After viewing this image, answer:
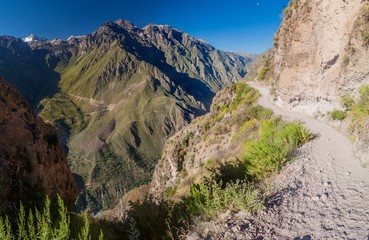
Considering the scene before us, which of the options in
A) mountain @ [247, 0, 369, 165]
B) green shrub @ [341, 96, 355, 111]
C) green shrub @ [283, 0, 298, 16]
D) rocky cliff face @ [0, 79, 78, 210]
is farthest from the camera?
green shrub @ [283, 0, 298, 16]

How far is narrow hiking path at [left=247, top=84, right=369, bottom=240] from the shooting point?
5.10m

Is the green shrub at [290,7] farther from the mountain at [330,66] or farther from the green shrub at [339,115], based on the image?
the green shrub at [339,115]

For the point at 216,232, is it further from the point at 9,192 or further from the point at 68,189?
the point at 68,189

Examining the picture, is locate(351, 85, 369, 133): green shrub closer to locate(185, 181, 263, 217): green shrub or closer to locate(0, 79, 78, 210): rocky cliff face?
locate(185, 181, 263, 217): green shrub

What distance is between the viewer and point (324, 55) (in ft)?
66.7

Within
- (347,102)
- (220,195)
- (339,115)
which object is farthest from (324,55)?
(220,195)

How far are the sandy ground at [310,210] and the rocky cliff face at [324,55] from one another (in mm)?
9359

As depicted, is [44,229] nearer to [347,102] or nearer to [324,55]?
[347,102]

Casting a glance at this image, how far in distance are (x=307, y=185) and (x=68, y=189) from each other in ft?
33.8

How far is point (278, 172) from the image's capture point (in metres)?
8.41

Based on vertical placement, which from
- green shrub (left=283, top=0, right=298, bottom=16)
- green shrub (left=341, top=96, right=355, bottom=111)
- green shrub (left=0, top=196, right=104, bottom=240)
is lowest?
green shrub (left=0, top=196, right=104, bottom=240)

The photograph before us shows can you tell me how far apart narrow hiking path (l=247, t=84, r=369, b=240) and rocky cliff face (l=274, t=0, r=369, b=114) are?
8.53m

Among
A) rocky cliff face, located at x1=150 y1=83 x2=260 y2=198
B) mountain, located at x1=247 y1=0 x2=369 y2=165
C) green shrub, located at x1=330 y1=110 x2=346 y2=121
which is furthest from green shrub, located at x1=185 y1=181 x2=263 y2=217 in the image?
rocky cliff face, located at x1=150 y1=83 x2=260 y2=198

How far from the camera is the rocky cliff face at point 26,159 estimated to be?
24.7 feet
